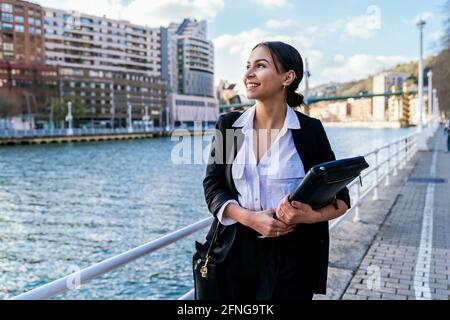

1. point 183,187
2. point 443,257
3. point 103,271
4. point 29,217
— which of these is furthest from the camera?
point 183,187

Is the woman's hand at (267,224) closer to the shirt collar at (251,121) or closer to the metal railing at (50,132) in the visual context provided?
the shirt collar at (251,121)

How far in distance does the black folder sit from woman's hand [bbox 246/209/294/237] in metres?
0.11

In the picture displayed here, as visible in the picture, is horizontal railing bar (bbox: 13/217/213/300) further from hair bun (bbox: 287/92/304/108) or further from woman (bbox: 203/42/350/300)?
hair bun (bbox: 287/92/304/108)

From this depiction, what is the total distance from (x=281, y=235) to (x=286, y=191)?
0.16 m

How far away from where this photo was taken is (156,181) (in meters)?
26.1

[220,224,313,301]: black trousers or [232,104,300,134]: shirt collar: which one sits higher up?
[232,104,300,134]: shirt collar

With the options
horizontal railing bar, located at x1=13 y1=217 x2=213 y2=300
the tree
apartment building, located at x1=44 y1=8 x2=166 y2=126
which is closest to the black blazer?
horizontal railing bar, located at x1=13 y1=217 x2=213 y2=300

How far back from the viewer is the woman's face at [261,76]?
5.28 feet

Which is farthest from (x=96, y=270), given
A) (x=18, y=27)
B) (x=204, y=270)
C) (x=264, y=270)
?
(x=18, y=27)

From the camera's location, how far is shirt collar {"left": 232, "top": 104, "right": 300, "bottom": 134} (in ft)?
5.39

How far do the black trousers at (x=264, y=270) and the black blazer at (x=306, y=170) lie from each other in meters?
0.03

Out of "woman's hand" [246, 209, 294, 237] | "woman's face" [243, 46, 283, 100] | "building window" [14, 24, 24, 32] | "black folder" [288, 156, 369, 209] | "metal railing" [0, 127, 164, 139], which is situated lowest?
"woman's hand" [246, 209, 294, 237]

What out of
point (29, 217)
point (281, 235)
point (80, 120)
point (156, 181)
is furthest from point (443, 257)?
point (80, 120)

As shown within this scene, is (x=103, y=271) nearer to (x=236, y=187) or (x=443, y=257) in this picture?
(x=236, y=187)
